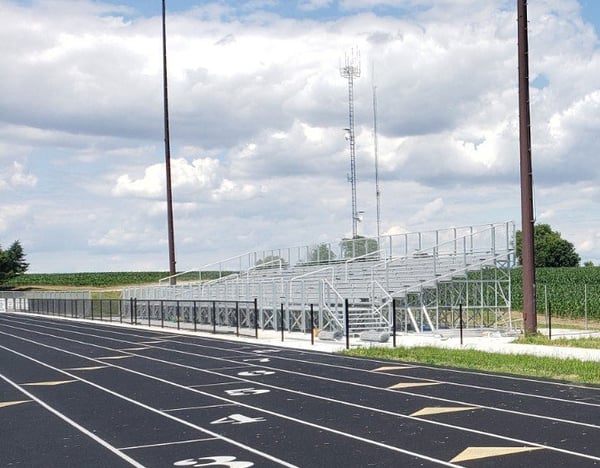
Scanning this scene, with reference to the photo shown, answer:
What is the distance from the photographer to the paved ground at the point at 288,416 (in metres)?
10.7

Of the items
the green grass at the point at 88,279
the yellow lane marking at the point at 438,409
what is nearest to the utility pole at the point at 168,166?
the yellow lane marking at the point at 438,409

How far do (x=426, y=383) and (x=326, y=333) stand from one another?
41.3 feet

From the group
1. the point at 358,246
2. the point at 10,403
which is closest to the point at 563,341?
the point at 10,403

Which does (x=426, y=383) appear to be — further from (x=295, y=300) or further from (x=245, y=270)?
(x=245, y=270)

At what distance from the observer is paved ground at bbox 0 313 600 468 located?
10.7 m

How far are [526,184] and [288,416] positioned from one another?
16.9 metres

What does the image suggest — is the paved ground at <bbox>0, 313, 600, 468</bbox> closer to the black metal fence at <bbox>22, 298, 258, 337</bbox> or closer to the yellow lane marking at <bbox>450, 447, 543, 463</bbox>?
the yellow lane marking at <bbox>450, 447, 543, 463</bbox>

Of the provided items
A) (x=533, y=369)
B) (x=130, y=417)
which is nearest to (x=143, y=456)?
(x=130, y=417)

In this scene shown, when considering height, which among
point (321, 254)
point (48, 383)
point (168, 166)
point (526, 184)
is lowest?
point (48, 383)

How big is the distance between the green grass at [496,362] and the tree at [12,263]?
302ft

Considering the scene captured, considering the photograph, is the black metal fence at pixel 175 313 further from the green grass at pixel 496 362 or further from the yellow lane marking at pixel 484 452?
the yellow lane marking at pixel 484 452

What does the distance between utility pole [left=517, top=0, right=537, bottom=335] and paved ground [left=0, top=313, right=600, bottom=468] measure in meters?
7.98

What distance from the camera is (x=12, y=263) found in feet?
368

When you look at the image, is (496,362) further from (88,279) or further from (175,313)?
(88,279)
